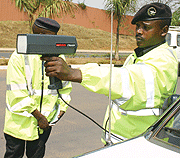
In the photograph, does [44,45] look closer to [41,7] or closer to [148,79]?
[148,79]

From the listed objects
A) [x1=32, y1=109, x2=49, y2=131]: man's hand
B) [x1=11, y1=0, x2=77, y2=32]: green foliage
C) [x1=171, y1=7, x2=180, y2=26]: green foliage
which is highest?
[x1=171, y1=7, x2=180, y2=26]: green foliage

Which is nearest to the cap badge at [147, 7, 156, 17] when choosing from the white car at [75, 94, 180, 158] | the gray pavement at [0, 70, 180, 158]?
the white car at [75, 94, 180, 158]

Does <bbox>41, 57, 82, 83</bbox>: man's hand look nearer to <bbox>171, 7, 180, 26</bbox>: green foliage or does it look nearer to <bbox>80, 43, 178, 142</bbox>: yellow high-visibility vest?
<bbox>80, 43, 178, 142</bbox>: yellow high-visibility vest

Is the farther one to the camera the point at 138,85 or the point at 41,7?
the point at 41,7

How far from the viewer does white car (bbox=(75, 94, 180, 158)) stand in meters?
1.37

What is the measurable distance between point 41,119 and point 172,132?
1.21 m

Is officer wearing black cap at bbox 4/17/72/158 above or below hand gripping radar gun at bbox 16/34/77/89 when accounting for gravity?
below

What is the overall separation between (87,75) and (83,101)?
523cm

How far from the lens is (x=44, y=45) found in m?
Answer: 1.37

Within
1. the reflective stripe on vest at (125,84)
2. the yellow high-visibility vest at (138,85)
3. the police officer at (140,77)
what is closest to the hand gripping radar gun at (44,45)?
the police officer at (140,77)

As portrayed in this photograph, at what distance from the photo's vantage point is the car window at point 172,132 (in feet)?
4.91

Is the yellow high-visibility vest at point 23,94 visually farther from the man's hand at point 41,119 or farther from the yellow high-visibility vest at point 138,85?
the yellow high-visibility vest at point 138,85

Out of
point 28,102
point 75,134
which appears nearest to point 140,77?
point 28,102

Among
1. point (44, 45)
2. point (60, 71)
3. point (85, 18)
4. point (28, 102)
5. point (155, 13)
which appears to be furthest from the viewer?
point (85, 18)
